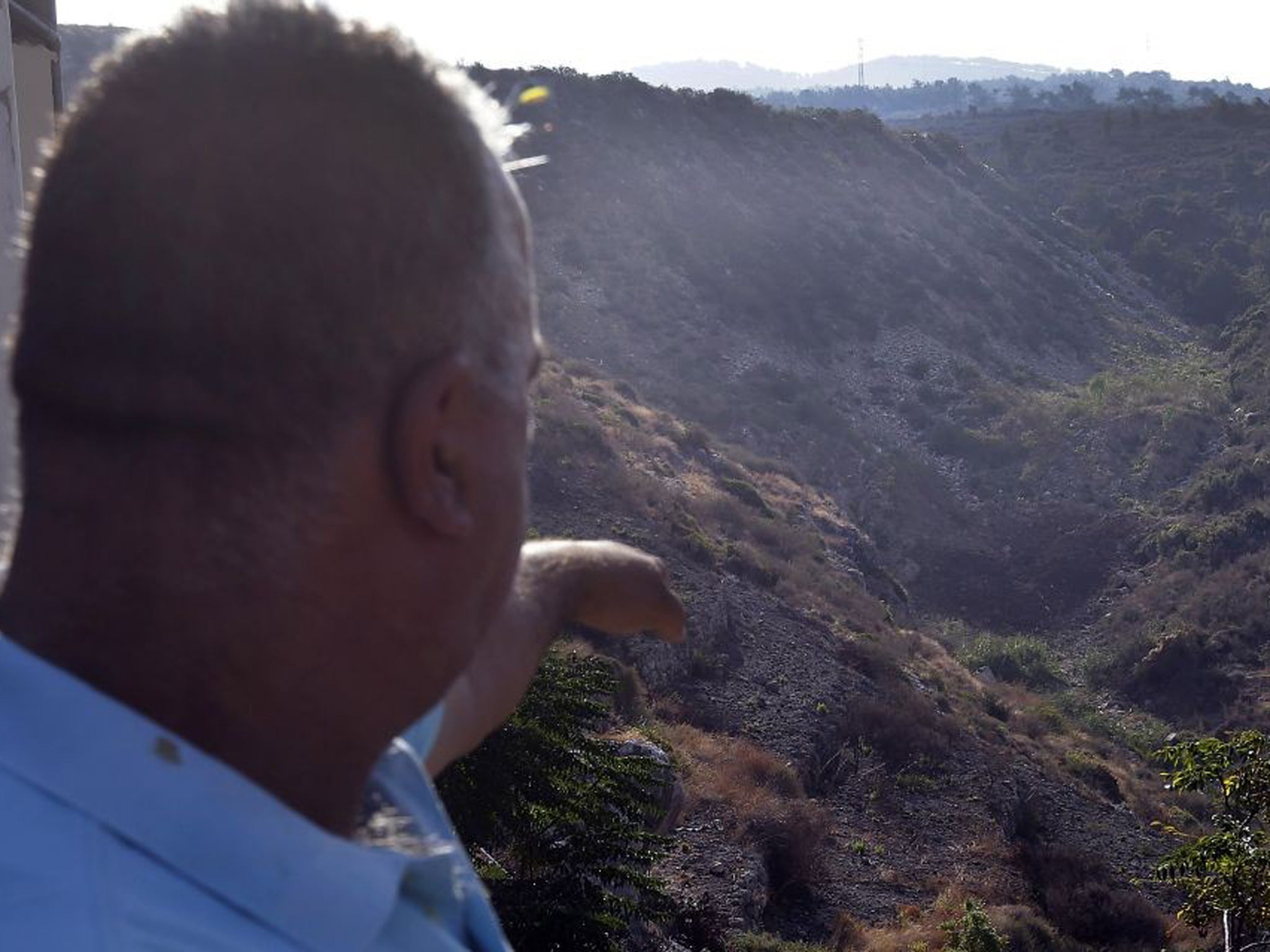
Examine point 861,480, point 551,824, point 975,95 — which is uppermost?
point 975,95

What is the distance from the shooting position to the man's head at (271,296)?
37.0 inches

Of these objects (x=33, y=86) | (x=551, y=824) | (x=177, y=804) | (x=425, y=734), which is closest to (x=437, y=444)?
(x=177, y=804)

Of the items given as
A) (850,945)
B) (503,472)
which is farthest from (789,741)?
(503,472)

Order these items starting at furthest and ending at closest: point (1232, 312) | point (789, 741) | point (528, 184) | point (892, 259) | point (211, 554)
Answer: point (1232, 312) < point (892, 259) < point (528, 184) < point (789, 741) < point (211, 554)

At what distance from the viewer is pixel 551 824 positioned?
561cm

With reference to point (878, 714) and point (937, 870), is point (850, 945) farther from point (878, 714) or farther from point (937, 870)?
point (878, 714)

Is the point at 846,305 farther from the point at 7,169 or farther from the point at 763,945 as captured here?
the point at 7,169

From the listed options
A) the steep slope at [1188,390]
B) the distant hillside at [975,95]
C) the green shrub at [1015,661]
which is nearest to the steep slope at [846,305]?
the steep slope at [1188,390]

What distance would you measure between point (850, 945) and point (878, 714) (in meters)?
4.66

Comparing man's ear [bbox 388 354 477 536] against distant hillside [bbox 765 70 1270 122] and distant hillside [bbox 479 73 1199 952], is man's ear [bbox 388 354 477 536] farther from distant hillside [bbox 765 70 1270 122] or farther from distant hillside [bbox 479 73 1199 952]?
distant hillside [bbox 765 70 1270 122]

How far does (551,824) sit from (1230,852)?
273cm

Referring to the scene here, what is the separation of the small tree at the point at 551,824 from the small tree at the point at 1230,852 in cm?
222

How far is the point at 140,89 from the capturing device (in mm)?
1014

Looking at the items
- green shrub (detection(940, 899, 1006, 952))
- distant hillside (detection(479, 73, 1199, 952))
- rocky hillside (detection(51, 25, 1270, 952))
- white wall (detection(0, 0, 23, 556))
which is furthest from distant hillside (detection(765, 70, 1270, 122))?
white wall (detection(0, 0, 23, 556))
